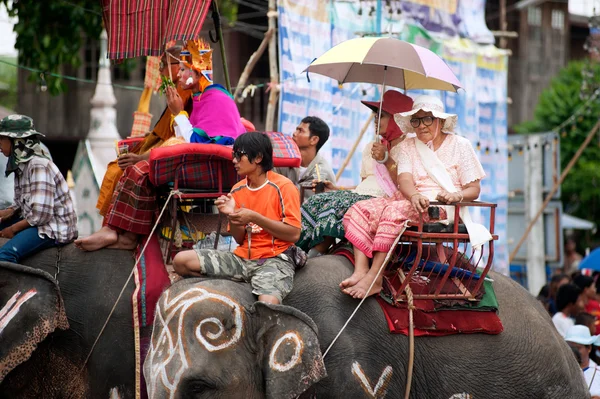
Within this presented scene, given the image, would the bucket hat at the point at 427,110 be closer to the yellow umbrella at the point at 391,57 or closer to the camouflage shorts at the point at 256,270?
the yellow umbrella at the point at 391,57

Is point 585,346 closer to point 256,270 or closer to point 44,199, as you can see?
point 256,270

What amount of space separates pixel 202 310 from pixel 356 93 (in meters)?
5.89

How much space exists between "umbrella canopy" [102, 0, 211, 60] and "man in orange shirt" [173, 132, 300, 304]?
4.44ft

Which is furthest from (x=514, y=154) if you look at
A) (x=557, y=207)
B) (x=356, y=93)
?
(x=356, y=93)

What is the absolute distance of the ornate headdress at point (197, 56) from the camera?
6121 mm

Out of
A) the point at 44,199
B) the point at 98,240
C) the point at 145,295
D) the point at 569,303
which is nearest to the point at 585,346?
the point at 569,303

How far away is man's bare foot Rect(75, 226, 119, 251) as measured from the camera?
5758mm

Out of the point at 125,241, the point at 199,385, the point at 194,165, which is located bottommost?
the point at 199,385

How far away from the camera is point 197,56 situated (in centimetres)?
616

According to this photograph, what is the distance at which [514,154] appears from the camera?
15.4m

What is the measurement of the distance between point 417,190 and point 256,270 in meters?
1.09

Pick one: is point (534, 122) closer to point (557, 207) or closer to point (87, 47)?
point (557, 207)

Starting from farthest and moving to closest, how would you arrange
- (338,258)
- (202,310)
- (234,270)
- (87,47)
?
(87,47) < (338,258) < (234,270) < (202,310)

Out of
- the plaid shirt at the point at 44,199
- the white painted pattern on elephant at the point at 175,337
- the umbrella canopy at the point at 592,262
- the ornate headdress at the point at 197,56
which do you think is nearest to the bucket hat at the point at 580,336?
the ornate headdress at the point at 197,56
